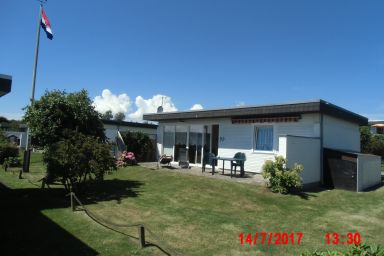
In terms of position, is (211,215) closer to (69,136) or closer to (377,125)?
(69,136)

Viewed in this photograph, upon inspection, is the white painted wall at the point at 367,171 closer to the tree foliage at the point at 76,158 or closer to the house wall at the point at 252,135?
the house wall at the point at 252,135

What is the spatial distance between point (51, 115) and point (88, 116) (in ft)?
4.40

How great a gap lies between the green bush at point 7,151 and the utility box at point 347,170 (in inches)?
824

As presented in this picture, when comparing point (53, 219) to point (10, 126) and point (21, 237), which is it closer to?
point (21, 237)

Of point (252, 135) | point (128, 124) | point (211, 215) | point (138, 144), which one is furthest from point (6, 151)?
point (211, 215)

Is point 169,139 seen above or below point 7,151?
above

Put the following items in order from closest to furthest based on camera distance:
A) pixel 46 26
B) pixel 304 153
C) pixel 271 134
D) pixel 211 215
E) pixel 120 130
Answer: pixel 211 215 → pixel 304 153 → pixel 271 134 → pixel 46 26 → pixel 120 130

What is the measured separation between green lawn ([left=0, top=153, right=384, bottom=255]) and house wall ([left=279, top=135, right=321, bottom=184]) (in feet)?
3.36

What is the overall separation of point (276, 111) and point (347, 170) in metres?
3.55

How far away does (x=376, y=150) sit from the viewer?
27.1 metres

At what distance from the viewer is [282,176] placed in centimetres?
1013

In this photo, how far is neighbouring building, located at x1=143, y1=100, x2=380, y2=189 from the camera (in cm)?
1173

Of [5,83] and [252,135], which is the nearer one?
[5,83]

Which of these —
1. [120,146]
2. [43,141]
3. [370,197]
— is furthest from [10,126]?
[370,197]
